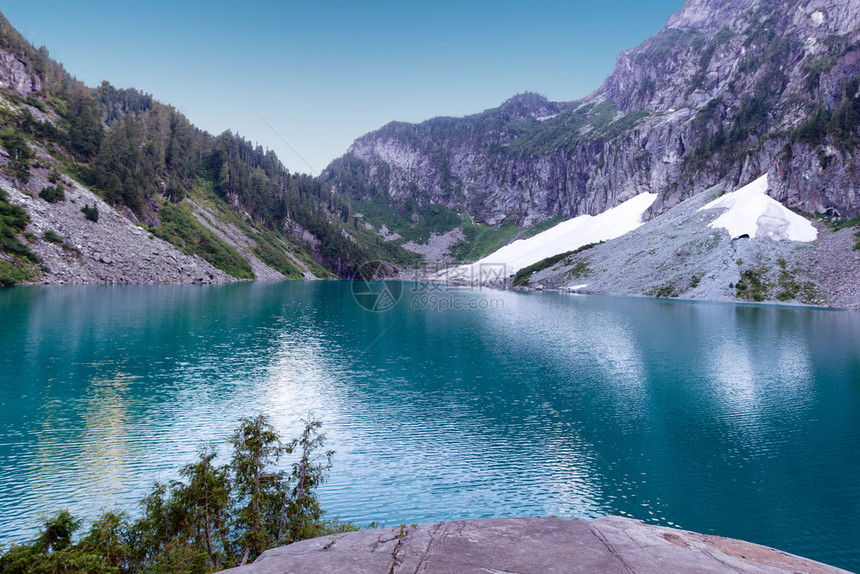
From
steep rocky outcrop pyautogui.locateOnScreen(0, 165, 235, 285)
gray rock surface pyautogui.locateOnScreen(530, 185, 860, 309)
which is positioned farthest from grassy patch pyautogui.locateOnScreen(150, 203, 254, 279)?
gray rock surface pyautogui.locateOnScreen(530, 185, 860, 309)

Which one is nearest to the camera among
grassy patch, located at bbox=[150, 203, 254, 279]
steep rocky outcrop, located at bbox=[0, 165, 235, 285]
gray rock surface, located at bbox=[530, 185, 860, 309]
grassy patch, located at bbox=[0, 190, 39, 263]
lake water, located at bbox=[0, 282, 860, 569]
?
lake water, located at bbox=[0, 282, 860, 569]

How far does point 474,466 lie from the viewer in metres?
19.9

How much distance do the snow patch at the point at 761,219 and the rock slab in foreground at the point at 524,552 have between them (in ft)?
406

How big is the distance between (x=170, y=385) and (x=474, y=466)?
21.3m

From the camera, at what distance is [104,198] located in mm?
108250

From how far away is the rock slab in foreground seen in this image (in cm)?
752

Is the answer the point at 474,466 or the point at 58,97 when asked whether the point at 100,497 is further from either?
the point at 58,97

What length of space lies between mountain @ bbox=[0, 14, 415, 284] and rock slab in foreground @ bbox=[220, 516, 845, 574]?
9274 cm

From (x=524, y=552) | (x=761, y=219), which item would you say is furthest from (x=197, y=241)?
(x=761, y=219)

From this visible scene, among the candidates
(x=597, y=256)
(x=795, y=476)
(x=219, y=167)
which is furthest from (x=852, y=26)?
(x=219, y=167)

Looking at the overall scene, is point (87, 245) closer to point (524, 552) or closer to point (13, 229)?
point (13, 229)

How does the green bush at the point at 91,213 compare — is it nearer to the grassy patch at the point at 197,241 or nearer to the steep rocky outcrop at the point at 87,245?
the steep rocky outcrop at the point at 87,245

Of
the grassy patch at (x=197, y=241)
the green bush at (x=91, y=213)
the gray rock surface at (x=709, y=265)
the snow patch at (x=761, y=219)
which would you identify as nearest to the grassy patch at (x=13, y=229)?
the green bush at (x=91, y=213)

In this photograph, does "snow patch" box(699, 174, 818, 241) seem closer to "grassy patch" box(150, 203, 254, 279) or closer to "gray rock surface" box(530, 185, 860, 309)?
"gray rock surface" box(530, 185, 860, 309)
